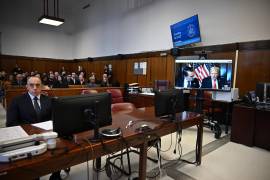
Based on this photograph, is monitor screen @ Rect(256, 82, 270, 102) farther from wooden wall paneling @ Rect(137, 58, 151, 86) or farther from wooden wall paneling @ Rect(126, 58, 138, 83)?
wooden wall paneling @ Rect(126, 58, 138, 83)

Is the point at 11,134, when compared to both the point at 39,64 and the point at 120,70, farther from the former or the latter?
the point at 39,64

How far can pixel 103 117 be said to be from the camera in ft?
5.28

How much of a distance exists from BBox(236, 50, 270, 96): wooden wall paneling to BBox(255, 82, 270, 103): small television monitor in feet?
3.19

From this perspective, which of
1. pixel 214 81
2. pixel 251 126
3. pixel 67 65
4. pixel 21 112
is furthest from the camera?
pixel 67 65

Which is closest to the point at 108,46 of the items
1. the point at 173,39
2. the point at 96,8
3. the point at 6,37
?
the point at 96,8

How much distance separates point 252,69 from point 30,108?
16.4ft

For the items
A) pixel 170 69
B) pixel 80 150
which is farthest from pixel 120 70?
pixel 80 150

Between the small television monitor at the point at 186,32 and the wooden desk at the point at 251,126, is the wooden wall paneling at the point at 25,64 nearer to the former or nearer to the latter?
the small television monitor at the point at 186,32

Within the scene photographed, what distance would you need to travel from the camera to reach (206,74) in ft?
13.5

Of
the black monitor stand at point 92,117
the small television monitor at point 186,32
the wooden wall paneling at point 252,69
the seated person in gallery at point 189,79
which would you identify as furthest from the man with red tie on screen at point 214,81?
the black monitor stand at point 92,117

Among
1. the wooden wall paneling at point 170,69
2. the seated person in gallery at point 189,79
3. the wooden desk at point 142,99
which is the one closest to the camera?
the seated person in gallery at point 189,79

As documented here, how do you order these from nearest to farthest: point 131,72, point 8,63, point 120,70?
point 131,72 → point 120,70 → point 8,63

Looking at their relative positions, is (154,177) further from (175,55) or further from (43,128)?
(175,55)

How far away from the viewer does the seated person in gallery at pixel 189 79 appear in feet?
13.7
